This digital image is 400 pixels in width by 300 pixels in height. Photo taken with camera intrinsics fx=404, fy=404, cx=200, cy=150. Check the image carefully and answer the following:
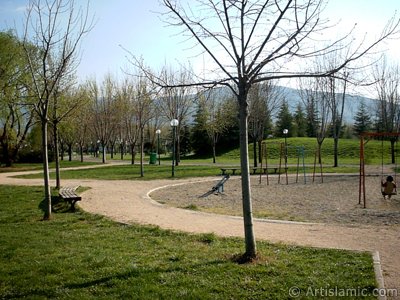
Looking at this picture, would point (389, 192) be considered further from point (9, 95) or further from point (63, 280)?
point (9, 95)

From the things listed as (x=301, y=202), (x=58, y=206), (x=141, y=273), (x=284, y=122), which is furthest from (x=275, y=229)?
(x=284, y=122)

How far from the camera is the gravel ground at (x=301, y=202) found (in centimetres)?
1057

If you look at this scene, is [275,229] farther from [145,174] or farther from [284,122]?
[284,122]

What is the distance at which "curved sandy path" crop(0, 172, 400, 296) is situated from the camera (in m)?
6.79

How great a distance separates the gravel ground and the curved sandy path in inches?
43.5

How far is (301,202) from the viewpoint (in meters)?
13.4

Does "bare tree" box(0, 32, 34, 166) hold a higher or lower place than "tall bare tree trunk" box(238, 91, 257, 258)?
higher

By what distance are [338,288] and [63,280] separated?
333cm

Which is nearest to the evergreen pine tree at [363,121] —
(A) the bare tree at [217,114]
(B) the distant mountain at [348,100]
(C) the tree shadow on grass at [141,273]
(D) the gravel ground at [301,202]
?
(B) the distant mountain at [348,100]

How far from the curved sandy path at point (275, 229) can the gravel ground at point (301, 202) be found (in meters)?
1.10

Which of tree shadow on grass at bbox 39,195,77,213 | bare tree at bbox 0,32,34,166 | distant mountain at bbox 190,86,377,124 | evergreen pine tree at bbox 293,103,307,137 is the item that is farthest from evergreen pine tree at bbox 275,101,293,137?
tree shadow on grass at bbox 39,195,77,213

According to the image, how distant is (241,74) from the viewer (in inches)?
229

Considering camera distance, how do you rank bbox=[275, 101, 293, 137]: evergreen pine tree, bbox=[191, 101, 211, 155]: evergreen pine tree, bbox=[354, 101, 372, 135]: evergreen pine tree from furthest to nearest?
bbox=[354, 101, 372, 135]: evergreen pine tree < bbox=[275, 101, 293, 137]: evergreen pine tree < bbox=[191, 101, 211, 155]: evergreen pine tree

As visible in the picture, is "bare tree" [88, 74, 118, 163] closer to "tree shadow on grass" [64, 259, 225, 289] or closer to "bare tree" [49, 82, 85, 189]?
"bare tree" [49, 82, 85, 189]
